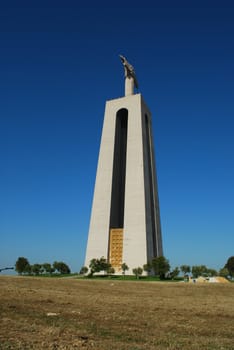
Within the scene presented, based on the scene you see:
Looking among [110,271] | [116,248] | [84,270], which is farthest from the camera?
[116,248]

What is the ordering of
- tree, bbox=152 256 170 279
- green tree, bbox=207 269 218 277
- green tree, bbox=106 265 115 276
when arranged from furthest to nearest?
green tree, bbox=207 269 218 277, green tree, bbox=106 265 115 276, tree, bbox=152 256 170 279

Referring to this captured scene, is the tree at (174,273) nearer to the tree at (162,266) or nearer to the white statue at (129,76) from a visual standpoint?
the tree at (162,266)

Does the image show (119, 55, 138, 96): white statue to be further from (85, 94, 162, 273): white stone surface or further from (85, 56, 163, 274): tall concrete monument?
(85, 94, 162, 273): white stone surface

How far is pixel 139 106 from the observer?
48.6 m

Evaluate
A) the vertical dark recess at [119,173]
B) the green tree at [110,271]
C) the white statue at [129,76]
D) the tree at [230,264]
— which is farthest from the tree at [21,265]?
the tree at [230,264]

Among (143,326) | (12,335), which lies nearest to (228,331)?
A: (143,326)

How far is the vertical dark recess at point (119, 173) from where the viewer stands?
47031 millimetres

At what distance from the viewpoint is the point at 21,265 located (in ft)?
138

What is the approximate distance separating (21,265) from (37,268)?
291 cm

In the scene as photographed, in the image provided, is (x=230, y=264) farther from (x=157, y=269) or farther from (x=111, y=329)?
(x=111, y=329)

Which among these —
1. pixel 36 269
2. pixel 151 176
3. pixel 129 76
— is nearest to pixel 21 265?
pixel 36 269

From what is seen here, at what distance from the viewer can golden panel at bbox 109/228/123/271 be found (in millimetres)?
42216

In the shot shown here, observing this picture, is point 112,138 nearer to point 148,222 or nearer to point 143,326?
point 148,222

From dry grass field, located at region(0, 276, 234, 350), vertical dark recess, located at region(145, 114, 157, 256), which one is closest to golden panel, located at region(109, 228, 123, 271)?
vertical dark recess, located at region(145, 114, 157, 256)
